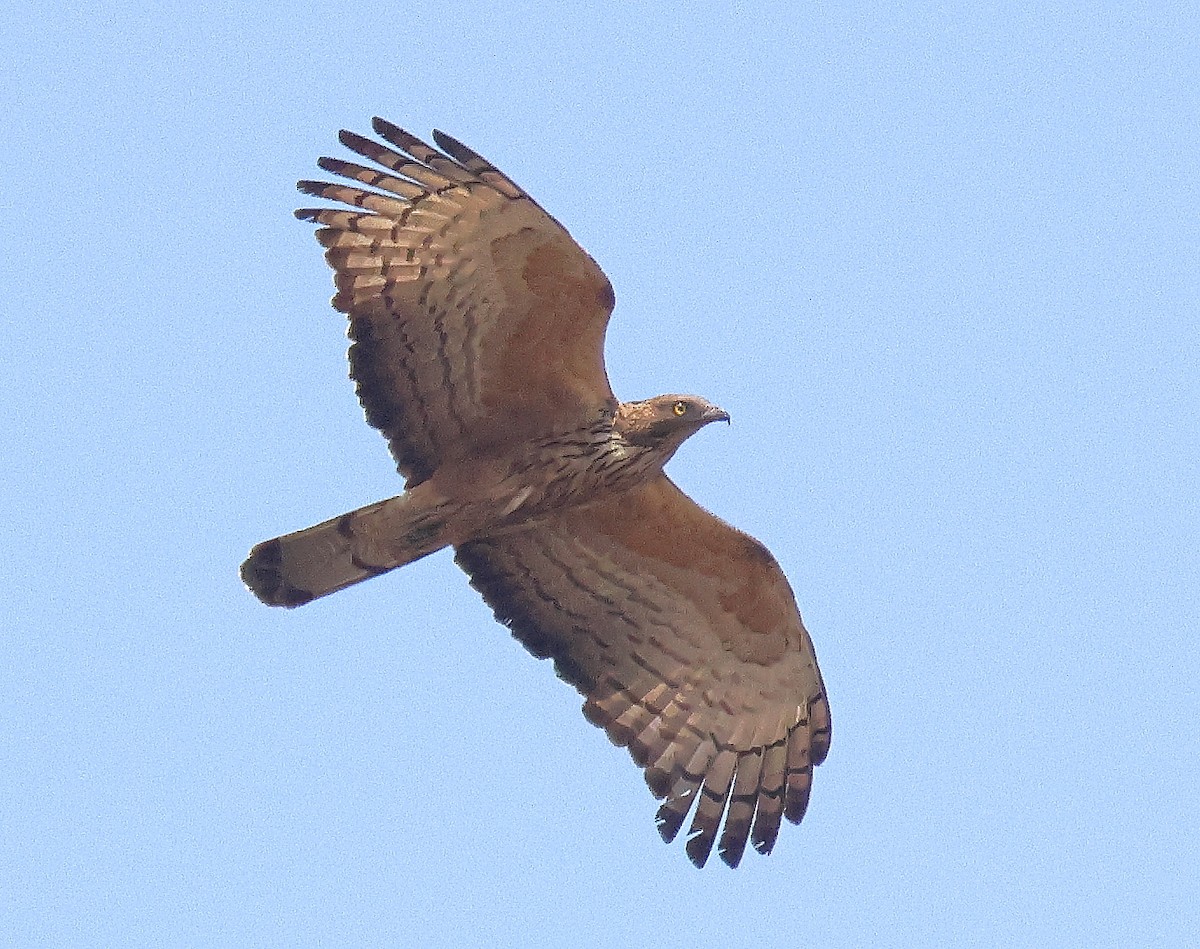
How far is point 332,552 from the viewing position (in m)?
12.1

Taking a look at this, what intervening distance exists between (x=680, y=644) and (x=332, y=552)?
2.49 metres

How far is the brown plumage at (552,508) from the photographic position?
39.1 feet

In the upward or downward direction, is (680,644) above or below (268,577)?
below

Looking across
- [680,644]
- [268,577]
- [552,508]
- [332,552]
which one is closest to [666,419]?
[552,508]

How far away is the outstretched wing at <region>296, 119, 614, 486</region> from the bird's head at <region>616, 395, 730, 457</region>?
247 mm

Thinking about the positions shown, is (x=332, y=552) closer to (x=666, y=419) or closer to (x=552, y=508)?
(x=552, y=508)

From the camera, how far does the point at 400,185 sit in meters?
11.9

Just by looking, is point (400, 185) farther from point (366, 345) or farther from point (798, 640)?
point (798, 640)

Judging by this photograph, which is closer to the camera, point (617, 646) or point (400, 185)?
point (400, 185)

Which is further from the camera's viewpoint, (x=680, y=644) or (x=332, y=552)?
(x=680, y=644)

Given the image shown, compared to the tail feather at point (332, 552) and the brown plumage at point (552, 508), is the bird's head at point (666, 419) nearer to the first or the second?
the brown plumage at point (552, 508)

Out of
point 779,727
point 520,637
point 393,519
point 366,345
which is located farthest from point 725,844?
point 366,345

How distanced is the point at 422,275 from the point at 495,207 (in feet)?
2.10

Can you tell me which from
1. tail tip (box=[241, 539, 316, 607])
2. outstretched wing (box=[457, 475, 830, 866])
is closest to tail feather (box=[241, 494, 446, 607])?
tail tip (box=[241, 539, 316, 607])
